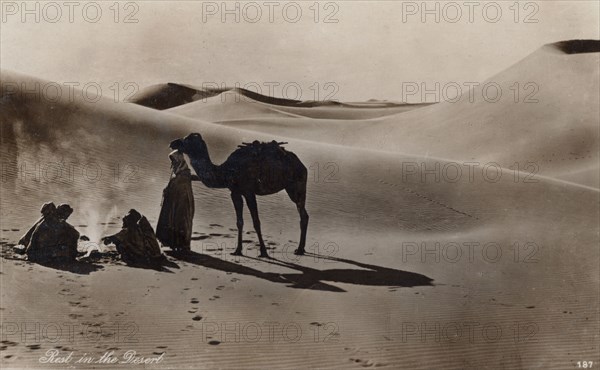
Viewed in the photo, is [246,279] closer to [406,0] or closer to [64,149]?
[64,149]

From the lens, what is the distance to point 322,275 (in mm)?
9844

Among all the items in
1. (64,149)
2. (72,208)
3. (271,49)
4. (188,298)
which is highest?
(271,49)

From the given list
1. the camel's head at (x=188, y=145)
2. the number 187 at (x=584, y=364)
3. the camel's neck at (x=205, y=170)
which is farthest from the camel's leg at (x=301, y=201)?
the number 187 at (x=584, y=364)

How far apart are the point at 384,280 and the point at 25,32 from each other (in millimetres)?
6893

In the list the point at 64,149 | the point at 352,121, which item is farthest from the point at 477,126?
the point at 64,149

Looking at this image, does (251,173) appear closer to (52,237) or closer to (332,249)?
(332,249)

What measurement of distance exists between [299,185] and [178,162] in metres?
1.85

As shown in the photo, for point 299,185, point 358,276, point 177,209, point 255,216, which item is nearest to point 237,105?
point 299,185

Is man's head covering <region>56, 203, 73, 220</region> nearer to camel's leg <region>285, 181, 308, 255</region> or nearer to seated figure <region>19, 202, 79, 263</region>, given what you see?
seated figure <region>19, 202, 79, 263</region>

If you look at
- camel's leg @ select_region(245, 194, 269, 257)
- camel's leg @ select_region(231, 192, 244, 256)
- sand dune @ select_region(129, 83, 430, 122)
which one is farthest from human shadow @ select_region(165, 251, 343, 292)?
sand dune @ select_region(129, 83, 430, 122)

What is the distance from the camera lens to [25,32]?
10867 mm

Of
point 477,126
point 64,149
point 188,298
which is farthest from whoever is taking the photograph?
point 477,126

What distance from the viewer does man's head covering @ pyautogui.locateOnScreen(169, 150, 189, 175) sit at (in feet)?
32.2

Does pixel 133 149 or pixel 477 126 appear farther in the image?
pixel 477 126
